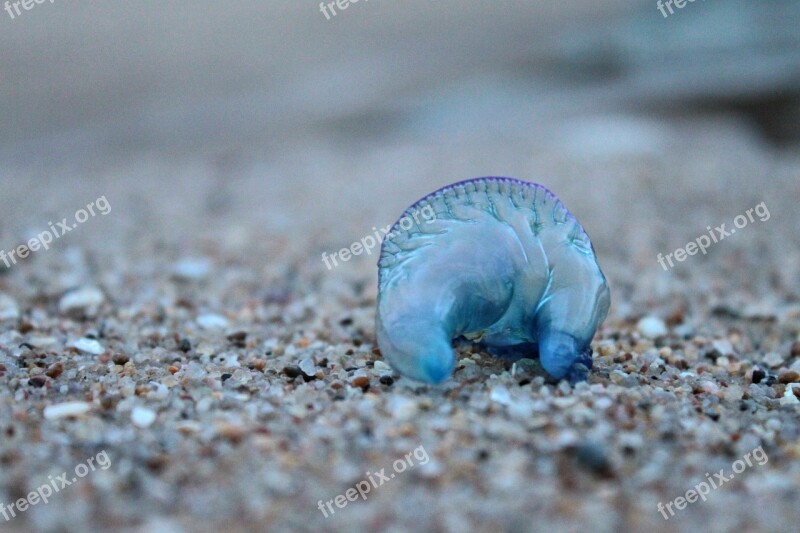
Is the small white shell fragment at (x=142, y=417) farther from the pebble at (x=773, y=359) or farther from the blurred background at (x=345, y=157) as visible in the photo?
the pebble at (x=773, y=359)

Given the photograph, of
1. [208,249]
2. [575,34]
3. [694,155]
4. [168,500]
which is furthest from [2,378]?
[575,34]

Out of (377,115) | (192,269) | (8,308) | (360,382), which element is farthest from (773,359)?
(377,115)

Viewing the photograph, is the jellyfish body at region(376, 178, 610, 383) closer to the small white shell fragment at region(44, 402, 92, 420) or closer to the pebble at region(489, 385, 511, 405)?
the pebble at region(489, 385, 511, 405)

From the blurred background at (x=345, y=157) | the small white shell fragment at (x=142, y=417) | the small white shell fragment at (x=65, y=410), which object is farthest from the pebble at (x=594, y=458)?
the small white shell fragment at (x=65, y=410)

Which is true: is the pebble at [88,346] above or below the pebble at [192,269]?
above

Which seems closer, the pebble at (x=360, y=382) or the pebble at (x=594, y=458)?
the pebble at (x=594, y=458)

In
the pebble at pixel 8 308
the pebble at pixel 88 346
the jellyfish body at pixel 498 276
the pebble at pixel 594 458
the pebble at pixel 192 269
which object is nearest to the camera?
the pebble at pixel 594 458
